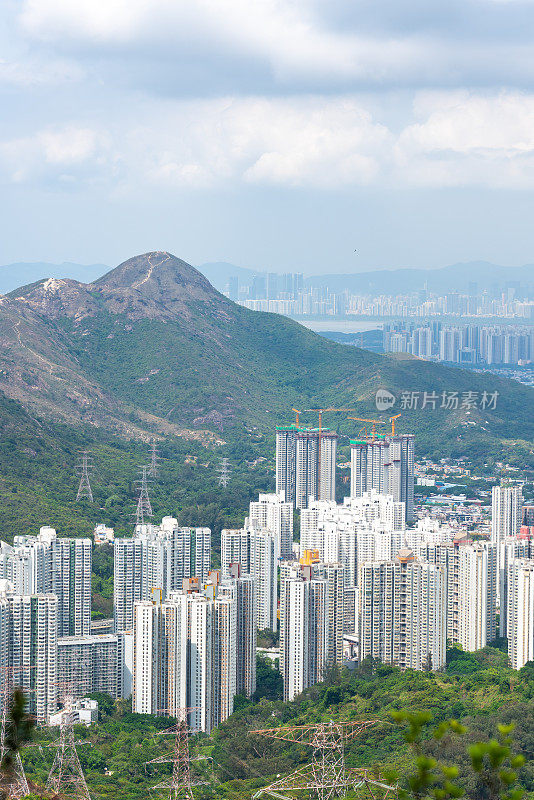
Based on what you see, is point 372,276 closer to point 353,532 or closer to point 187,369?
point 187,369

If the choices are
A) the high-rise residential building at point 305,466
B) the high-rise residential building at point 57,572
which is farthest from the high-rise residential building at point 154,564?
the high-rise residential building at point 305,466

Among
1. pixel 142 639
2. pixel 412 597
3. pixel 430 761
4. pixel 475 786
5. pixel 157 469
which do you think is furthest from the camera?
pixel 157 469

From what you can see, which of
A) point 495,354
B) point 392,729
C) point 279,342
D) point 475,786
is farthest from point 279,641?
point 495,354

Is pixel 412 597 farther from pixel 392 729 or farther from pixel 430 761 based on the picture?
pixel 430 761

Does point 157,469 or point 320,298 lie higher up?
point 320,298

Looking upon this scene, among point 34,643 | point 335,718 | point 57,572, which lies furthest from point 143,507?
point 335,718

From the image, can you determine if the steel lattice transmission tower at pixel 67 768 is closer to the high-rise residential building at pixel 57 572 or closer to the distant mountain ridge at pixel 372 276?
the high-rise residential building at pixel 57 572

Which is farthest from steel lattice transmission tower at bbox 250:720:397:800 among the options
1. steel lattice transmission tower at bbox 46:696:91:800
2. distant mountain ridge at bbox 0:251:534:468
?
distant mountain ridge at bbox 0:251:534:468
